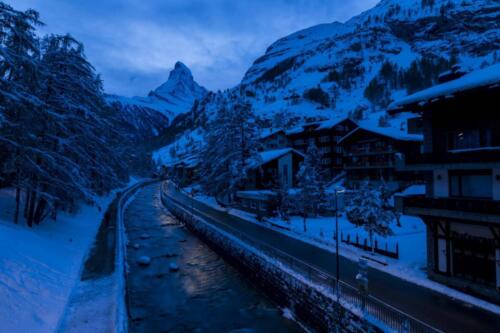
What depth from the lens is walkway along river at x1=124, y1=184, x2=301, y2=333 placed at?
658 inches

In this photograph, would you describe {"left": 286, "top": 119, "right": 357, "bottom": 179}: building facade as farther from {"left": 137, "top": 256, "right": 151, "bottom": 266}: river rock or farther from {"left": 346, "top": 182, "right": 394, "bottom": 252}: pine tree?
{"left": 137, "top": 256, "right": 151, "bottom": 266}: river rock

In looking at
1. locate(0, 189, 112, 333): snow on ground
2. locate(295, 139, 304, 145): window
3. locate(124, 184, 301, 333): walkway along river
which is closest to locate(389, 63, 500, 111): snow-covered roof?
locate(124, 184, 301, 333): walkway along river

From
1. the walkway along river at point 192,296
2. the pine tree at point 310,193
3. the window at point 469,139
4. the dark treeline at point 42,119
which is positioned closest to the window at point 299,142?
the pine tree at point 310,193

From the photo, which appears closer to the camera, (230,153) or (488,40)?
(230,153)

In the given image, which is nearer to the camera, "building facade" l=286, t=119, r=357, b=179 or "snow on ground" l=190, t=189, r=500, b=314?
"snow on ground" l=190, t=189, r=500, b=314

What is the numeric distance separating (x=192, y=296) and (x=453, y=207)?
55.1 feet

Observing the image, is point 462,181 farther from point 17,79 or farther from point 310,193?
point 17,79

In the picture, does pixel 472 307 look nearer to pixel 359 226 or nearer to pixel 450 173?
pixel 450 173

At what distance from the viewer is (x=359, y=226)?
100 feet

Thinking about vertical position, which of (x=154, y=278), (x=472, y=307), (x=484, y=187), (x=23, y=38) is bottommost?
(x=154, y=278)

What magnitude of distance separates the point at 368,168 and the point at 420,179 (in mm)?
8561

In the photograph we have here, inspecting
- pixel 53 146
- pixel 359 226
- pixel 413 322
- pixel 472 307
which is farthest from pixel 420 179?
pixel 53 146

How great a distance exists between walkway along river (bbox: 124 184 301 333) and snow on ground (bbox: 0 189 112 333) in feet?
13.7

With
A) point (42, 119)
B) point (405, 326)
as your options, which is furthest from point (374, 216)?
point (42, 119)
